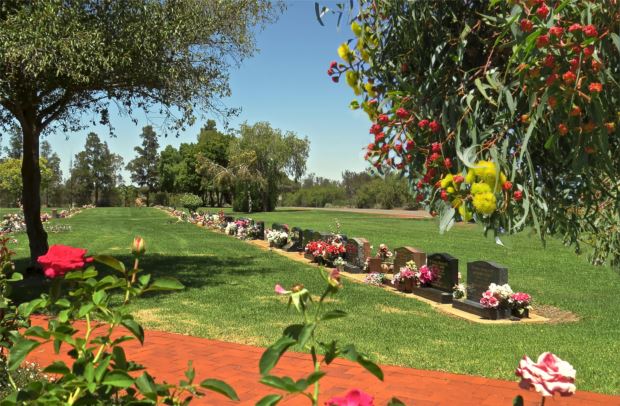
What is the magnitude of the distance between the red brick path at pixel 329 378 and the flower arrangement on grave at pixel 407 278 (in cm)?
525

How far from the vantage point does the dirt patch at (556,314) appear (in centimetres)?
846

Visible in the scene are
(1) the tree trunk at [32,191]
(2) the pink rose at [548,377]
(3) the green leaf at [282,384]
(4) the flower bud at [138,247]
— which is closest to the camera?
(3) the green leaf at [282,384]

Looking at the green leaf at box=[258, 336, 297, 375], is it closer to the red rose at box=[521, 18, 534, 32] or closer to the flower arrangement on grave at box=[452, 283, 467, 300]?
the red rose at box=[521, 18, 534, 32]

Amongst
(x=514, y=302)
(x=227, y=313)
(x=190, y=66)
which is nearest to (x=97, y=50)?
(x=190, y=66)

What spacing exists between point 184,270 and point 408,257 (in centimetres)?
531

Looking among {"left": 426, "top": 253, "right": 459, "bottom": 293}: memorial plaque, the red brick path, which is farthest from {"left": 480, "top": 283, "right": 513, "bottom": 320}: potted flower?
the red brick path

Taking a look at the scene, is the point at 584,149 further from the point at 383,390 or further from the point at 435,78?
the point at 383,390

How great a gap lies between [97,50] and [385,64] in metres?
7.72

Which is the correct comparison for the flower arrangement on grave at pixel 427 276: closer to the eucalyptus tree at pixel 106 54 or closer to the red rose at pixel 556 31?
the eucalyptus tree at pixel 106 54

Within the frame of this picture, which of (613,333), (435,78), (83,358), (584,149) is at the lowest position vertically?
(613,333)

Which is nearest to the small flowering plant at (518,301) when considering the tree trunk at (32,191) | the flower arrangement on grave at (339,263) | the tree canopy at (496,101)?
the flower arrangement on grave at (339,263)

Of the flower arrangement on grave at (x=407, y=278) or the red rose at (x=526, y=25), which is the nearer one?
the red rose at (x=526, y=25)

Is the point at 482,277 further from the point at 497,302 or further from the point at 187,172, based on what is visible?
the point at 187,172

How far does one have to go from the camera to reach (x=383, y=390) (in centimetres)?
431
